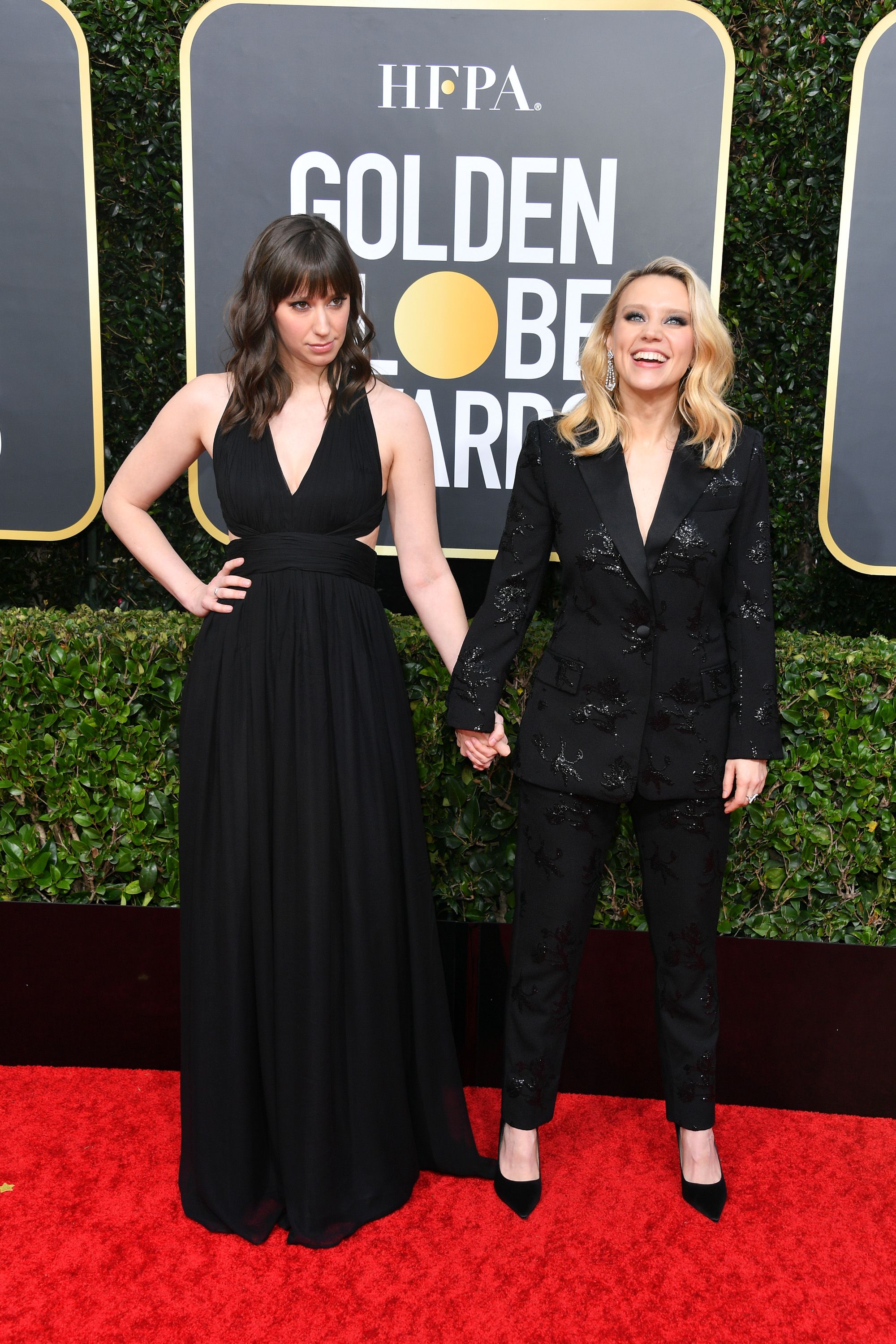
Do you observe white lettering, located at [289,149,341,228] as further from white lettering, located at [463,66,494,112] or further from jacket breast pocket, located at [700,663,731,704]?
jacket breast pocket, located at [700,663,731,704]

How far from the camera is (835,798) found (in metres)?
2.81

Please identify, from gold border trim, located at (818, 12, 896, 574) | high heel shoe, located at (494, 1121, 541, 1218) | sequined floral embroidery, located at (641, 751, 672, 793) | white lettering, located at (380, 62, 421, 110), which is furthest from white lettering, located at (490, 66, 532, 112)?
high heel shoe, located at (494, 1121, 541, 1218)

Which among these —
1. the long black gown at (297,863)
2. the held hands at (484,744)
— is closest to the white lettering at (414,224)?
the long black gown at (297,863)

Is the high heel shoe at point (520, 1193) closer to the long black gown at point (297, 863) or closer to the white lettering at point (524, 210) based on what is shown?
the long black gown at point (297, 863)

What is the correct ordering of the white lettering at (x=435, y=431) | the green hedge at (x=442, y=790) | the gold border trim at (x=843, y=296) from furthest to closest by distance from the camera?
1. the white lettering at (x=435, y=431)
2. the gold border trim at (x=843, y=296)
3. the green hedge at (x=442, y=790)

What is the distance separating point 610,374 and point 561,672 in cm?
73

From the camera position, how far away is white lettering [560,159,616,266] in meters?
3.13

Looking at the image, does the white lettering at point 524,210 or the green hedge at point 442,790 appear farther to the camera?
the white lettering at point 524,210

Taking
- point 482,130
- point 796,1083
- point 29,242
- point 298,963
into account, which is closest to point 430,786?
point 298,963

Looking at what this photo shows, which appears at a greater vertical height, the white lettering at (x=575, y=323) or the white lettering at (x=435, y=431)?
the white lettering at (x=575, y=323)

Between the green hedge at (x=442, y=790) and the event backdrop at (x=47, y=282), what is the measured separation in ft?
2.16

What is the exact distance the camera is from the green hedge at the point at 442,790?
277 cm

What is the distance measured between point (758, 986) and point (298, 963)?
146 centimetres

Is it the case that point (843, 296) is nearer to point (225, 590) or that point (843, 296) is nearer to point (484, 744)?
point (484, 744)
